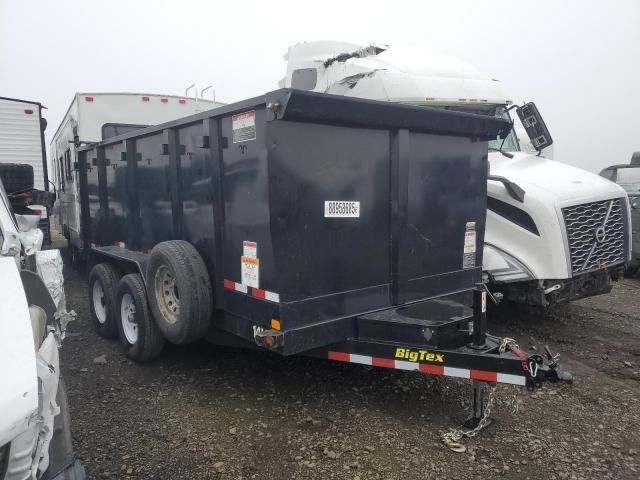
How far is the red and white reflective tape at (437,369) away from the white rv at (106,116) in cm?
532

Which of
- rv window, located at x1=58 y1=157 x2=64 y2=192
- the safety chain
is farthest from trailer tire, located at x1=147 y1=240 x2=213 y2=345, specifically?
rv window, located at x1=58 y1=157 x2=64 y2=192

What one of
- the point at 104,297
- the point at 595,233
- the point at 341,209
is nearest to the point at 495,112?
the point at 595,233

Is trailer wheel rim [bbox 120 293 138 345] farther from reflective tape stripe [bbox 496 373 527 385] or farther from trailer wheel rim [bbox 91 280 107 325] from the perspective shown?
reflective tape stripe [bbox 496 373 527 385]

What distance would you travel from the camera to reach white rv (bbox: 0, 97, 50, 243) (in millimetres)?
8867

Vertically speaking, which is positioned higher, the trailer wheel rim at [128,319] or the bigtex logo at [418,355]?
the bigtex logo at [418,355]

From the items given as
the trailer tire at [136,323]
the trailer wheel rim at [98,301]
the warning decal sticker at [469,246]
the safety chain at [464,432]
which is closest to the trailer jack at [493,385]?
the safety chain at [464,432]

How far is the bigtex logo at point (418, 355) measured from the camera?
3.30m

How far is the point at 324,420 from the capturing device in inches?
147

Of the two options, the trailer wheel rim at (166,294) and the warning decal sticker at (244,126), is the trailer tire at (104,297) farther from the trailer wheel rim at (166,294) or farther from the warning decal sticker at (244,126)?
the warning decal sticker at (244,126)

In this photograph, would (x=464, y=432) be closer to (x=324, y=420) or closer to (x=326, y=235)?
(x=324, y=420)

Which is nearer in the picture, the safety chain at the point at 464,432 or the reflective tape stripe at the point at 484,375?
the reflective tape stripe at the point at 484,375

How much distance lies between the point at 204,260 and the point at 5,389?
2278 millimetres

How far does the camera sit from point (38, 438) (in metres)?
2.07

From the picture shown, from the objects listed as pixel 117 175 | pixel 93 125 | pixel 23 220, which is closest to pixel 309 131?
pixel 23 220
